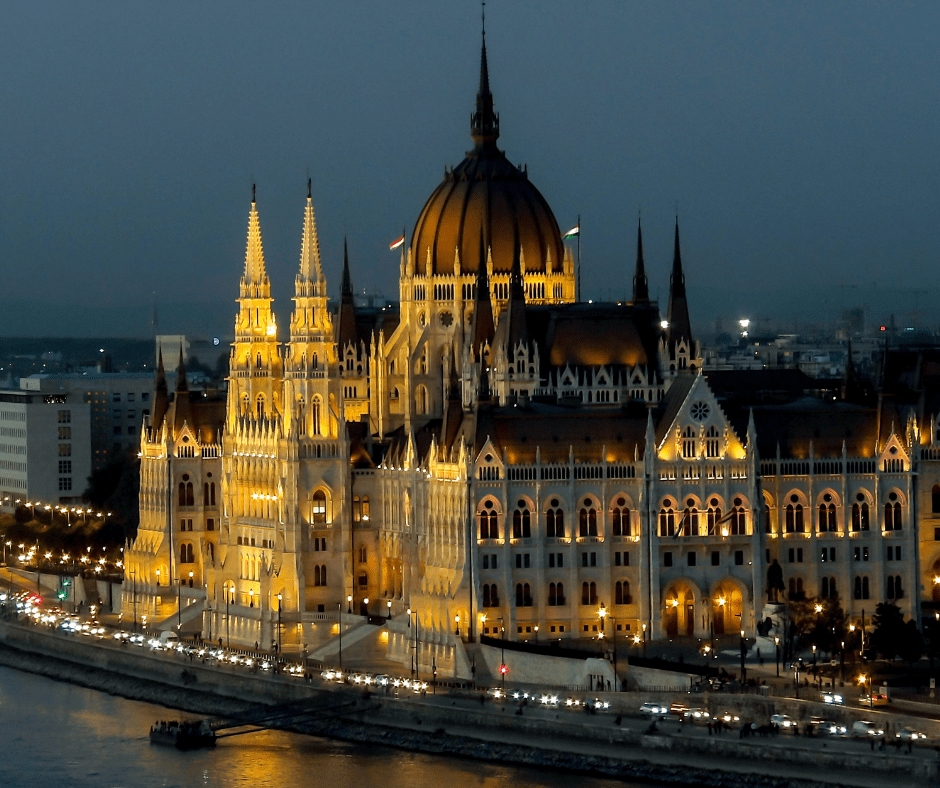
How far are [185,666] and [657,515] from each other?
88.8 ft

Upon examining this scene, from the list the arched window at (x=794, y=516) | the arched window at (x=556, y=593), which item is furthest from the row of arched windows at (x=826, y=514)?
the arched window at (x=556, y=593)

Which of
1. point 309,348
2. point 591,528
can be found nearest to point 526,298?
point 309,348

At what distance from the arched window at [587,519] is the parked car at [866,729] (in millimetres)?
27794

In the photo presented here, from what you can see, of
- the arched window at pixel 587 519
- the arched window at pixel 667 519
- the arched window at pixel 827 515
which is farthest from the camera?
the arched window at pixel 827 515

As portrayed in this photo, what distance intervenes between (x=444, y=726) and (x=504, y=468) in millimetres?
A: 17187

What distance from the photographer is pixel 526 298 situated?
7618 inches

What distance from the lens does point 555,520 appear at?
163500mm

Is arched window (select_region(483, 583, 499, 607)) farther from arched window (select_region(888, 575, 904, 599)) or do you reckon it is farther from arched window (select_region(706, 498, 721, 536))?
arched window (select_region(888, 575, 904, 599))

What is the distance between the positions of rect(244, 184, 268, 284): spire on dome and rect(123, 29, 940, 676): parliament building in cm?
19

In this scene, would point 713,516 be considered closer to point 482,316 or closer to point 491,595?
point 491,595

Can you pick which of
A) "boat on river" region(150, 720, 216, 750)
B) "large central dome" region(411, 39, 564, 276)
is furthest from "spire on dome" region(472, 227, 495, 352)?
"boat on river" region(150, 720, 216, 750)

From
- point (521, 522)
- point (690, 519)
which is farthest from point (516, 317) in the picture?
point (690, 519)

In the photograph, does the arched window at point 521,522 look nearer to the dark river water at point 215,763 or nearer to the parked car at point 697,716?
the dark river water at point 215,763

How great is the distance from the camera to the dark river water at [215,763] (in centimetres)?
14450
